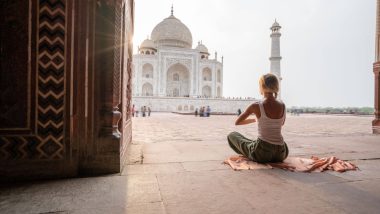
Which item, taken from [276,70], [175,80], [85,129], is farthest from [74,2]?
[175,80]

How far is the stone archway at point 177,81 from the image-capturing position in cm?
3425

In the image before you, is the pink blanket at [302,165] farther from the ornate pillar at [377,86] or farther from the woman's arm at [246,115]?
the ornate pillar at [377,86]

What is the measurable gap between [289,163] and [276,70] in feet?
96.1

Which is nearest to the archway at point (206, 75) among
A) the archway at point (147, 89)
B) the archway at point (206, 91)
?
the archway at point (206, 91)

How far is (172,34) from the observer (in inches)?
1337

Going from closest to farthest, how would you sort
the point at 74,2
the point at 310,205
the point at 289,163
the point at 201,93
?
1. the point at 310,205
2. the point at 74,2
3. the point at 289,163
4. the point at 201,93

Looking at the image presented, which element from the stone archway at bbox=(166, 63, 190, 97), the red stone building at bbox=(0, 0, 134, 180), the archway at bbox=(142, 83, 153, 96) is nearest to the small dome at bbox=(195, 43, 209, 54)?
the stone archway at bbox=(166, 63, 190, 97)

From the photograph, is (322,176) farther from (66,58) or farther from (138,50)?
(138,50)

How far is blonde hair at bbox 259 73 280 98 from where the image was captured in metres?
2.18

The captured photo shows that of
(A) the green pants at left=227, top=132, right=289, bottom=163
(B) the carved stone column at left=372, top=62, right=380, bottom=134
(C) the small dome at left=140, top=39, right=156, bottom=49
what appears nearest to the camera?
(A) the green pants at left=227, top=132, right=289, bottom=163

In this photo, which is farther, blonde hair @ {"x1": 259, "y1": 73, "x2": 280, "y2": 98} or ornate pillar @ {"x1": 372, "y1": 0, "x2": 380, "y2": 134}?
ornate pillar @ {"x1": 372, "y1": 0, "x2": 380, "y2": 134}

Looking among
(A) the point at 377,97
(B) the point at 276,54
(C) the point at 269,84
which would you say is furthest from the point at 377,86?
(B) the point at 276,54

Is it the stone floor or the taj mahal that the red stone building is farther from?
the taj mahal

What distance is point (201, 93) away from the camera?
33375 millimetres
